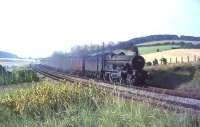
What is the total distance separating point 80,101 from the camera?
14.5 meters

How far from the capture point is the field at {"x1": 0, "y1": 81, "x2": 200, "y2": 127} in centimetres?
1045

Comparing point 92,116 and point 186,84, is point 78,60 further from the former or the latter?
point 92,116

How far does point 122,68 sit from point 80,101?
24179 millimetres

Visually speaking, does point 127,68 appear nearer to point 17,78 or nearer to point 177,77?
point 177,77

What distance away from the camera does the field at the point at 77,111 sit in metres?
10.4

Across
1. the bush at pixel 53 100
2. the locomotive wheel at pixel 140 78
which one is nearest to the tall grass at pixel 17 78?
the locomotive wheel at pixel 140 78

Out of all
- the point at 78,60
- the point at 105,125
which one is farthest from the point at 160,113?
the point at 78,60

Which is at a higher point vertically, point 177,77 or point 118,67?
point 118,67

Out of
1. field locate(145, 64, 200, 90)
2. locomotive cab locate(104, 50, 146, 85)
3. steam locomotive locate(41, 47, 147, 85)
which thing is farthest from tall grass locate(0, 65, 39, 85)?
field locate(145, 64, 200, 90)

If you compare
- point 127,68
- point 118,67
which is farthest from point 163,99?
point 118,67

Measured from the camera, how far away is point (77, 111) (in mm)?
13102

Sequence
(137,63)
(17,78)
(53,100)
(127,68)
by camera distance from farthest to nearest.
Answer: (17,78) < (137,63) < (127,68) < (53,100)

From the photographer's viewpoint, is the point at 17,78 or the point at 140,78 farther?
the point at 17,78

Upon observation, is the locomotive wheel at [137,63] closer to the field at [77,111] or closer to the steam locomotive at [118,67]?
the steam locomotive at [118,67]
